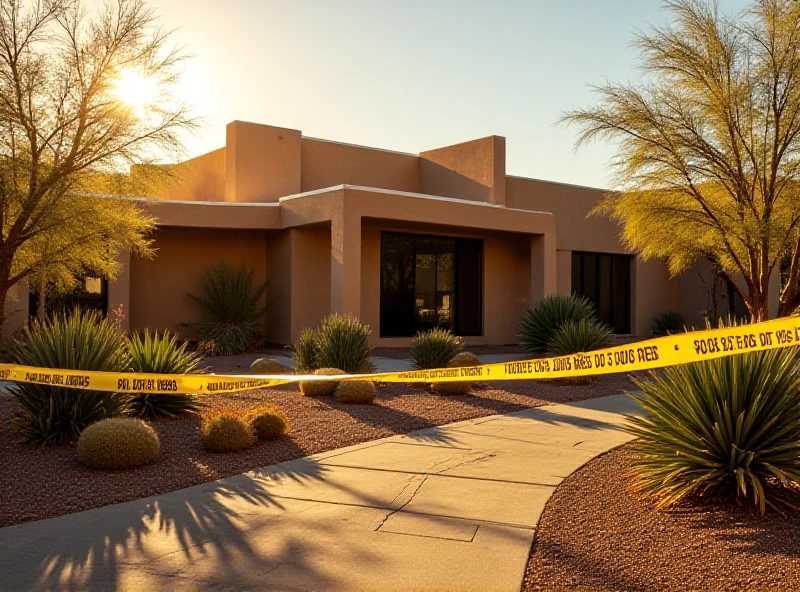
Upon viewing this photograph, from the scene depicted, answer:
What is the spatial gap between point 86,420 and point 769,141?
40.7 feet

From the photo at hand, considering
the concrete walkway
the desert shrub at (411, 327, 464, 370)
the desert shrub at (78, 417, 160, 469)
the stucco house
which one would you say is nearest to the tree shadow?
the concrete walkway

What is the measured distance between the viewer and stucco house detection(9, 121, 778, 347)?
18.3 m

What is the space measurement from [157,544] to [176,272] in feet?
51.3

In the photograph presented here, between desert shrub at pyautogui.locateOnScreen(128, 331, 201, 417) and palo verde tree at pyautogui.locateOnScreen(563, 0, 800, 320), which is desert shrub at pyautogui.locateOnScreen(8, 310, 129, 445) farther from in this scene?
palo verde tree at pyautogui.locateOnScreen(563, 0, 800, 320)

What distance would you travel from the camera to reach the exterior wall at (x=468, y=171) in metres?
22.2

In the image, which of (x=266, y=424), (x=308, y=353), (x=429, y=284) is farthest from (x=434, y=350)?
(x=429, y=284)

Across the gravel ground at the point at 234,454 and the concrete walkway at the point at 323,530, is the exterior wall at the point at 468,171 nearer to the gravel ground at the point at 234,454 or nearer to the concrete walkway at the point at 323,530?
the gravel ground at the point at 234,454

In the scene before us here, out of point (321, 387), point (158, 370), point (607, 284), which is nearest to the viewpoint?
point (158, 370)

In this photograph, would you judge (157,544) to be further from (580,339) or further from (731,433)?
(580,339)

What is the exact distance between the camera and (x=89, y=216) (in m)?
12.1

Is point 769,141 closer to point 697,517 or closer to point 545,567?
point 697,517

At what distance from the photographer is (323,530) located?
5.23m

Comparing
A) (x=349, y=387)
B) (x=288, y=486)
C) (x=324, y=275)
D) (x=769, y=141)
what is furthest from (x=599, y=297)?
(x=288, y=486)

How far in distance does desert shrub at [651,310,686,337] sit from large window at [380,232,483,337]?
9.07 meters
